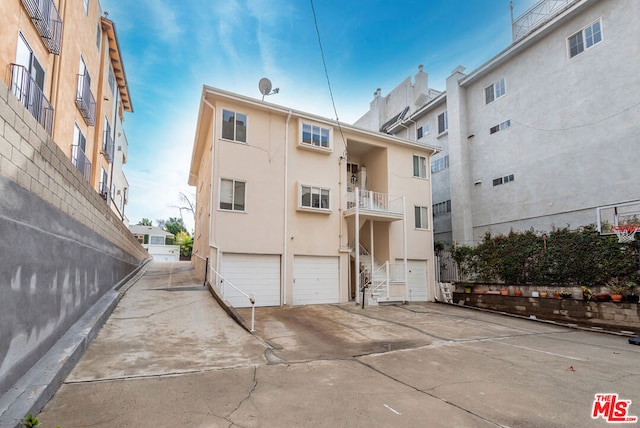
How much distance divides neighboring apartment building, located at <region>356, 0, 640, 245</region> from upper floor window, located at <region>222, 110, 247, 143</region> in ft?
40.1

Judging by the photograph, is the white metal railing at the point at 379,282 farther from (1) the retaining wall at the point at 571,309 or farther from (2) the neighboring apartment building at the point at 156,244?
(2) the neighboring apartment building at the point at 156,244

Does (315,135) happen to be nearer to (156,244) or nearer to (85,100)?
(85,100)

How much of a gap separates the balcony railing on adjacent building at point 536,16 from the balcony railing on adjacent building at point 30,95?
19.2m

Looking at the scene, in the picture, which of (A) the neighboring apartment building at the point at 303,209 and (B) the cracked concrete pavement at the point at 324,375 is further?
(A) the neighboring apartment building at the point at 303,209

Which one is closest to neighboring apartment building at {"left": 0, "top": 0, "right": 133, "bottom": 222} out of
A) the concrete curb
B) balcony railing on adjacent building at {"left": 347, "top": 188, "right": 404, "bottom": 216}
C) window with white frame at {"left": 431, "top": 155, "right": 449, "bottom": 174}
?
the concrete curb

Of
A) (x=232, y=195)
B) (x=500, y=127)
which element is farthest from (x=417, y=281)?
(x=232, y=195)

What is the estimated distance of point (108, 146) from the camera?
17.1 meters

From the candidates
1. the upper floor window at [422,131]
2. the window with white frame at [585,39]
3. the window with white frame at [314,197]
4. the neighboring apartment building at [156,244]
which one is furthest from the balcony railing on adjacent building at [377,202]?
the neighboring apartment building at [156,244]

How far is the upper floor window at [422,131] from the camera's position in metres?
22.1

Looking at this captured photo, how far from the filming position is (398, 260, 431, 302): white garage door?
1639 centimetres

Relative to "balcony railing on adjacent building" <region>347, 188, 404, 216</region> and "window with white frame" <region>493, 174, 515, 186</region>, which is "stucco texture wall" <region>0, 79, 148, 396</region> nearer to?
"balcony railing on adjacent building" <region>347, 188, 404, 216</region>

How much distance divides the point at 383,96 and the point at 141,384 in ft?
86.1

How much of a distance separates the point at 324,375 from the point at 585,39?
17.1m

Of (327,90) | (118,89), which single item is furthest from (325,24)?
(118,89)
